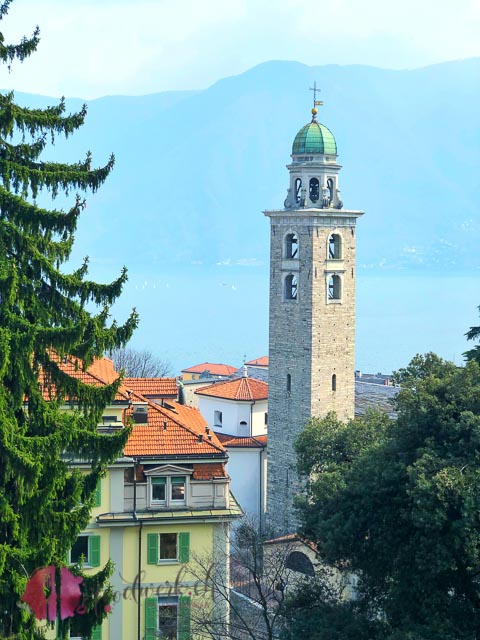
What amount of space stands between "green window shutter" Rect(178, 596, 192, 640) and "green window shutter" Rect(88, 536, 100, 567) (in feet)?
5.50

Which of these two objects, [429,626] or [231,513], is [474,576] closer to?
[429,626]

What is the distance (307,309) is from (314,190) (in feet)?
14.7

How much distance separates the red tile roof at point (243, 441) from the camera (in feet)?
144

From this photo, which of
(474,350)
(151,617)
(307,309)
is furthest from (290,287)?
(151,617)

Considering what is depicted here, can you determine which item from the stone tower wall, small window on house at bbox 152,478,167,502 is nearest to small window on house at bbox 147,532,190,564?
small window on house at bbox 152,478,167,502

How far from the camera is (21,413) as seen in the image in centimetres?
1335

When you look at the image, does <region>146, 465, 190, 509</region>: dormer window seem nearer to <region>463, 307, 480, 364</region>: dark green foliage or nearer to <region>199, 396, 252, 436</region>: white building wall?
<region>463, 307, 480, 364</region>: dark green foliage

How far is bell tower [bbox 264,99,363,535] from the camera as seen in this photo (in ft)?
137

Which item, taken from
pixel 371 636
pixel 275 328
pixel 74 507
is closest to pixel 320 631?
pixel 371 636

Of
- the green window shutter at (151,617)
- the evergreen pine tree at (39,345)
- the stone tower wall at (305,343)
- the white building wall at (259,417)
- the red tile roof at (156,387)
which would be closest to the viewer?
the evergreen pine tree at (39,345)

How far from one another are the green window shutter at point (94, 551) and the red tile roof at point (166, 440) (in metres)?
1.63

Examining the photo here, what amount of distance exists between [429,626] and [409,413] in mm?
3975

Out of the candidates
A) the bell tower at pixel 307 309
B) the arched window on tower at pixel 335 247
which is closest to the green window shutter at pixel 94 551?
the bell tower at pixel 307 309

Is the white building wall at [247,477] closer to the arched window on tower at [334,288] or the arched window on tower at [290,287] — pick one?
the arched window on tower at [290,287]
